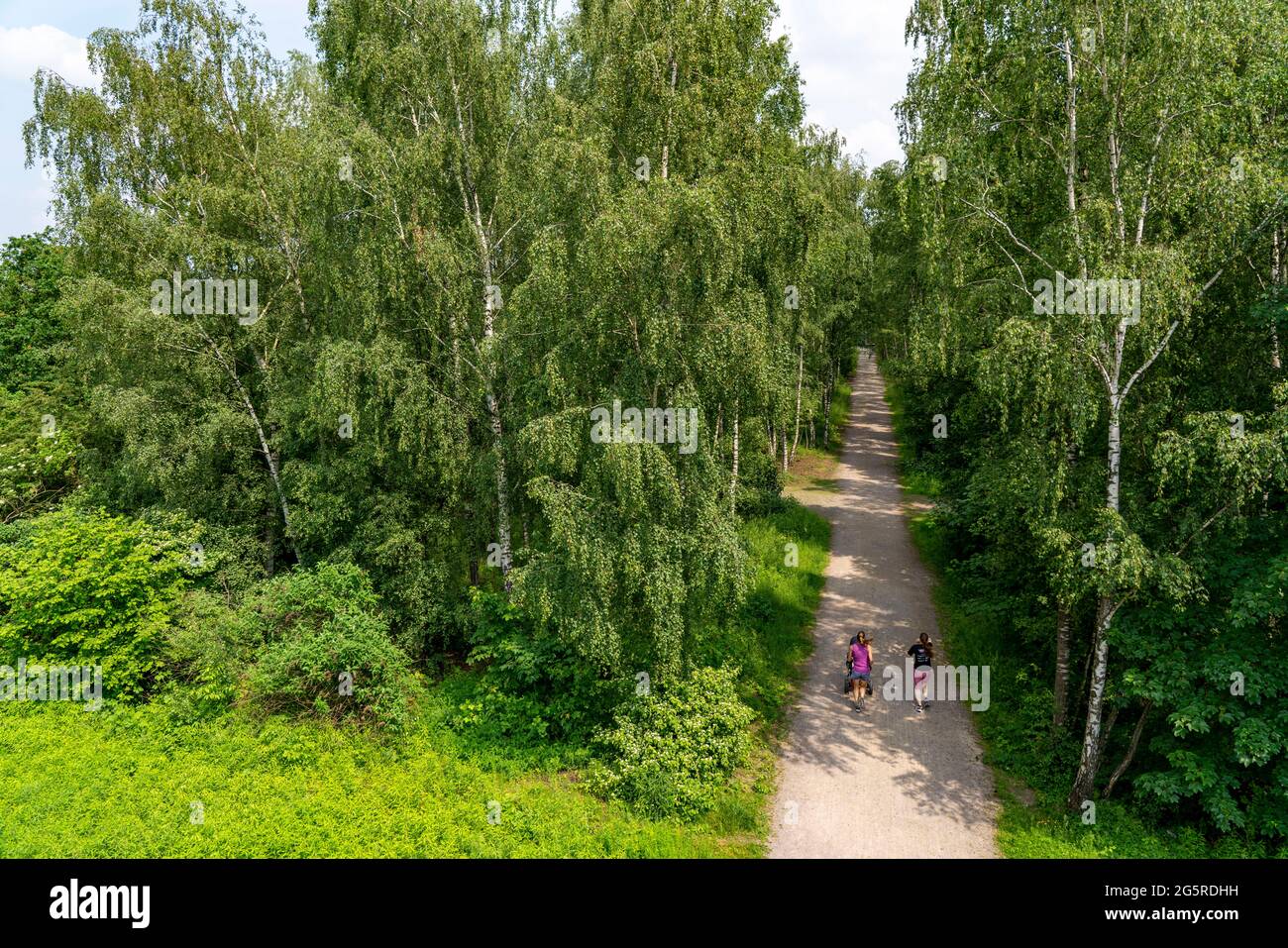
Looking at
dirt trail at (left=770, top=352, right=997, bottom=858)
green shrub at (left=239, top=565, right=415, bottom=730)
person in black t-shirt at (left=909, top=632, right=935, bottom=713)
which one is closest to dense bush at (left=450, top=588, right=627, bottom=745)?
green shrub at (left=239, top=565, right=415, bottom=730)

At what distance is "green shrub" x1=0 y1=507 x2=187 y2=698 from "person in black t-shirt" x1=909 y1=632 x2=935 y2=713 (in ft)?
58.4

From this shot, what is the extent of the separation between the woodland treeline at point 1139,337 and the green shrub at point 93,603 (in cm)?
1878

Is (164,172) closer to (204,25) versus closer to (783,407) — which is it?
(204,25)

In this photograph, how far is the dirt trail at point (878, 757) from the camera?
1170 centimetres

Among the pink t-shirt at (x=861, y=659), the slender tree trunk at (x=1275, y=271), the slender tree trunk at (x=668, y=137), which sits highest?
the slender tree trunk at (x=668, y=137)

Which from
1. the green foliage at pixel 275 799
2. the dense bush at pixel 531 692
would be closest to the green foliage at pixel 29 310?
the green foliage at pixel 275 799

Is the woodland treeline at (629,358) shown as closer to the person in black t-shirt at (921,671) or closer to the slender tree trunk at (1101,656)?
the slender tree trunk at (1101,656)

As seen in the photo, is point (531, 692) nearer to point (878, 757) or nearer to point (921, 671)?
point (878, 757)

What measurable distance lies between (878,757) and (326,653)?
11863mm

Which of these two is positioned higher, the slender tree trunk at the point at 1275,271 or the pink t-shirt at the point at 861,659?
the slender tree trunk at the point at 1275,271

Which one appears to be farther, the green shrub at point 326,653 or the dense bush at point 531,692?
the green shrub at point 326,653

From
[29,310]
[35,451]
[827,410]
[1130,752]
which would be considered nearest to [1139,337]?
[1130,752]

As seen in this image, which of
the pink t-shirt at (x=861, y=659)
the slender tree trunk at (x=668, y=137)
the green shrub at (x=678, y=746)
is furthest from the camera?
the pink t-shirt at (x=861, y=659)

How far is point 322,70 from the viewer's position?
60.3 feet
